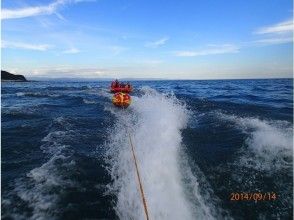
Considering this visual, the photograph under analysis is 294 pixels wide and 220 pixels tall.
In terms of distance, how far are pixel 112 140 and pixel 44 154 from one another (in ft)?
11.9

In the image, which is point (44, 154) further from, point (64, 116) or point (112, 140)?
point (64, 116)

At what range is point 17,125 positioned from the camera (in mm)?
17641

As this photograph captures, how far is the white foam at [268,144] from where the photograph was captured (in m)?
10.9

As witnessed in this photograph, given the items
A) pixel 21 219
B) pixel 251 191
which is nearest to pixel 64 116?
pixel 21 219
